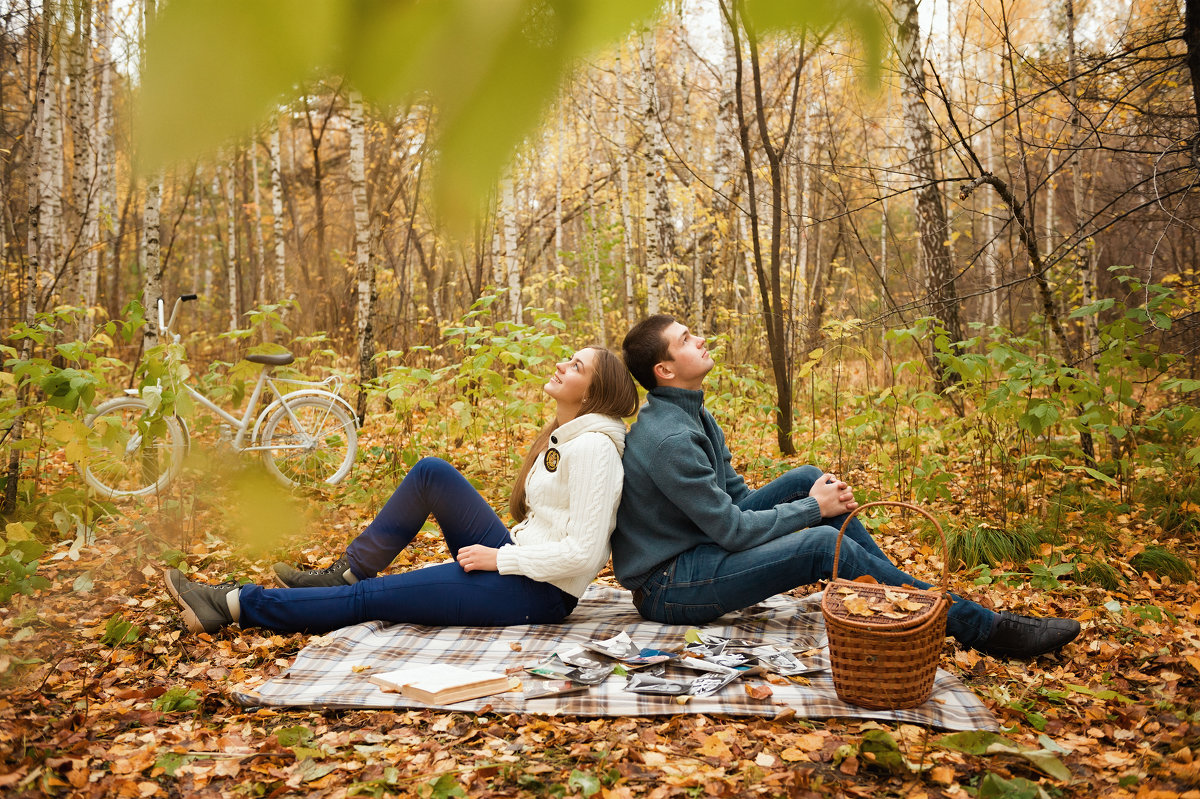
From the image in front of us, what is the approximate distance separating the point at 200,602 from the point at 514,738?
1.10m

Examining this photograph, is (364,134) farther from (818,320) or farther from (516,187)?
(818,320)

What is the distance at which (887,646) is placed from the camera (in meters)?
1.92

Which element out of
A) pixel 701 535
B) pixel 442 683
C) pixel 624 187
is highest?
pixel 624 187

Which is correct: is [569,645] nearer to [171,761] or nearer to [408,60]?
[171,761]

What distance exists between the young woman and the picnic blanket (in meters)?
0.07

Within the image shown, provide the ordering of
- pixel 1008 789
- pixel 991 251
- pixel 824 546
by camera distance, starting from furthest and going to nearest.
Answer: pixel 991 251, pixel 824 546, pixel 1008 789

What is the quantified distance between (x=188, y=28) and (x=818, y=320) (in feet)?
22.8

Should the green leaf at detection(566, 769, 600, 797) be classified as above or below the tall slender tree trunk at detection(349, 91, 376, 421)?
below

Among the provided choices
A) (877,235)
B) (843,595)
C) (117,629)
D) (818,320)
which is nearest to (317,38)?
Answer: (843,595)

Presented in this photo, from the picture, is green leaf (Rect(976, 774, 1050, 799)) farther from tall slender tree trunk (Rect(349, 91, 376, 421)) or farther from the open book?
tall slender tree trunk (Rect(349, 91, 376, 421))

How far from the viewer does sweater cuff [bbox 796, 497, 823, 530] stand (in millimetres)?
2447

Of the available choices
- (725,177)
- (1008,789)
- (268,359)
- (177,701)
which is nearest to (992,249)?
(725,177)


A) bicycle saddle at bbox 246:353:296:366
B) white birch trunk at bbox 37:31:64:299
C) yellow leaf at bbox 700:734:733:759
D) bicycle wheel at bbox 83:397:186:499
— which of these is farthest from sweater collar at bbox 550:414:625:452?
white birch trunk at bbox 37:31:64:299

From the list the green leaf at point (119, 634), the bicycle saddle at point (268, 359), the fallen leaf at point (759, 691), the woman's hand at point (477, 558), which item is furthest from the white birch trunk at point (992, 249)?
the green leaf at point (119, 634)
